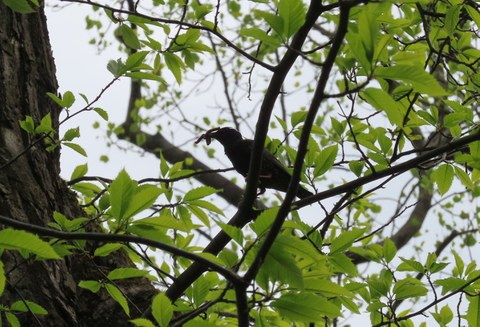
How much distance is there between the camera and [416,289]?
87.7 inches

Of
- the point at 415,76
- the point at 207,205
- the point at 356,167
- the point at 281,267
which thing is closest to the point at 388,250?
the point at 356,167

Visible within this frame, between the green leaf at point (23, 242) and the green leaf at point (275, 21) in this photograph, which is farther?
the green leaf at point (275, 21)

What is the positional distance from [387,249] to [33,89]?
1.71 metres

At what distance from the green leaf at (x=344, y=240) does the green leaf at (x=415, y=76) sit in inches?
25.0

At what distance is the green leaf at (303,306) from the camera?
1.47 m

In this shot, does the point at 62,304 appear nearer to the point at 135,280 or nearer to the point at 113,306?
the point at 113,306

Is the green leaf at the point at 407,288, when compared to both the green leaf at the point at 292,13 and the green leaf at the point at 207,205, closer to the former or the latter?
the green leaf at the point at 207,205

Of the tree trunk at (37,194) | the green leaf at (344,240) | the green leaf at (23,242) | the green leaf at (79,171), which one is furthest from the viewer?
A: the green leaf at (79,171)

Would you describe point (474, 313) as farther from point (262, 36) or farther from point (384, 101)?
point (262, 36)

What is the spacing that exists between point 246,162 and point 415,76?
252 centimetres

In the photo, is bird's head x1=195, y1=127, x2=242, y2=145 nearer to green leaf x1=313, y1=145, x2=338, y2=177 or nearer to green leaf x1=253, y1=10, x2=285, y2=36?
green leaf x1=313, y1=145, x2=338, y2=177

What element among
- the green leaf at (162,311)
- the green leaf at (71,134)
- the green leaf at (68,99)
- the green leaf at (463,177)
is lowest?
the green leaf at (162,311)

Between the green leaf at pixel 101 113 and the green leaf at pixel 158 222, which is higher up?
the green leaf at pixel 101 113

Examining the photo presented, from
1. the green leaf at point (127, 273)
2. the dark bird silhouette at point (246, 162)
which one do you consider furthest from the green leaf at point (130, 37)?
the green leaf at point (127, 273)
